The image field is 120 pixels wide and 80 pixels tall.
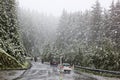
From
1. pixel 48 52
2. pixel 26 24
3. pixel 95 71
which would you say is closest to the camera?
pixel 95 71

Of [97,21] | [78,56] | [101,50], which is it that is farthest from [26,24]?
[101,50]

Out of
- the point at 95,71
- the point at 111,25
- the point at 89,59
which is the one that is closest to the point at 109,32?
the point at 111,25

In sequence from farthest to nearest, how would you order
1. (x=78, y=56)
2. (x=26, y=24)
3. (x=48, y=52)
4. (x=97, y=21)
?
(x=26, y=24), (x=48, y=52), (x=97, y=21), (x=78, y=56)

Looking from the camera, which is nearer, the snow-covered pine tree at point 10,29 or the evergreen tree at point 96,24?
the snow-covered pine tree at point 10,29

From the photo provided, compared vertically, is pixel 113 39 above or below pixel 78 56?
above

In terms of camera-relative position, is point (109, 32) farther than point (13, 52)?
Yes

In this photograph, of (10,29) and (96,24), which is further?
(96,24)

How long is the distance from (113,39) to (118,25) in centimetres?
323

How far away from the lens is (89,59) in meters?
41.3

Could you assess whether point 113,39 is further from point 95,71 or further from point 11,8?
point 11,8

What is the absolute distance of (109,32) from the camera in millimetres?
50531

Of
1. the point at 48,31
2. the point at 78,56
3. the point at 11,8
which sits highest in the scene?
the point at 48,31

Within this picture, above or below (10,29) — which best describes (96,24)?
above

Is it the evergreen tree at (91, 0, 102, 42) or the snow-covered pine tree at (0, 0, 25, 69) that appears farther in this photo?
the evergreen tree at (91, 0, 102, 42)
